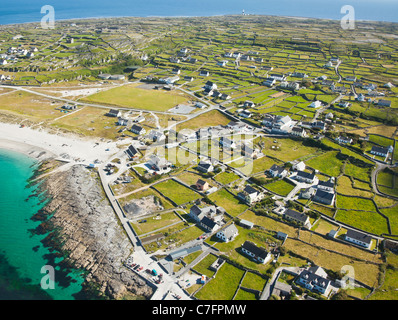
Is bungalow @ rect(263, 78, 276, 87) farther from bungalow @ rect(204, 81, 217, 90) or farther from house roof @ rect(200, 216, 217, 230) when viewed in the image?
house roof @ rect(200, 216, 217, 230)

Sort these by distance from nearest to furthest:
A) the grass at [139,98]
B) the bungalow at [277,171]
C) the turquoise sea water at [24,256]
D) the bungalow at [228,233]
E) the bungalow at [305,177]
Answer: the turquoise sea water at [24,256]
the bungalow at [228,233]
the bungalow at [305,177]
the bungalow at [277,171]
the grass at [139,98]

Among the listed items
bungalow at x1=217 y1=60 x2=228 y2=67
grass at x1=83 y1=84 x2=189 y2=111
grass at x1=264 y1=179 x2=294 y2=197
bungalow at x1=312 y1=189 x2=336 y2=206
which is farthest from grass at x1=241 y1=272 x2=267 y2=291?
bungalow at x1=217 y1=60 x2=228 y2=67

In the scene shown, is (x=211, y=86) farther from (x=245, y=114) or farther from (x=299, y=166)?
(x=299, y=166)

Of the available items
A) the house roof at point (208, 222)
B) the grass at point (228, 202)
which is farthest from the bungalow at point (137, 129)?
the house roof at point (208, 222)

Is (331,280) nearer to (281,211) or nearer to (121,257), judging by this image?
(281,211)

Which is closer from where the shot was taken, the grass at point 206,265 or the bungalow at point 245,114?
the grass at point 206,265

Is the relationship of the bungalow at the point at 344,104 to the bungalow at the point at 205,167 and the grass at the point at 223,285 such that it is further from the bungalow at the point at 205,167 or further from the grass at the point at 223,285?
the grass at the point at 223,285
